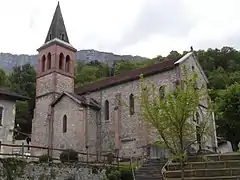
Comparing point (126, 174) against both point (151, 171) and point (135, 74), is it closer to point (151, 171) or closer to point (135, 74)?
point (151, 171)

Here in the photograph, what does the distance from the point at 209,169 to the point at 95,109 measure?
1835cm

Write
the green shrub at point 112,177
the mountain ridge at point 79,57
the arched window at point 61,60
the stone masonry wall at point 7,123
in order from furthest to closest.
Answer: the mountain ridge at point 79,57, the arched window at point 61,60, the stone masonry wall at point 7,123, the green shrub at point 112,177

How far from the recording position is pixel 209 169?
1923cm

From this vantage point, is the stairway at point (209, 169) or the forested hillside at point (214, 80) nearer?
the stairway at point (209, 169)

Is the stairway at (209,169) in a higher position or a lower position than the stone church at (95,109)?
lower

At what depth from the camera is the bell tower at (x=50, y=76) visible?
124 feet

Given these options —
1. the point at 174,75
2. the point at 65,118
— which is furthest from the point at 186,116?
the point at 65,118

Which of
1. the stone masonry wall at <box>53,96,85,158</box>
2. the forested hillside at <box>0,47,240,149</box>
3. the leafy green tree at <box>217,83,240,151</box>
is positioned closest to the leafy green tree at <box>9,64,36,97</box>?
the forested hillside at <box>0,47,240,149</box>

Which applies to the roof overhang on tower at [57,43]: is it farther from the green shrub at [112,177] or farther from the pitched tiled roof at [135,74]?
the green shrub at [112,177]

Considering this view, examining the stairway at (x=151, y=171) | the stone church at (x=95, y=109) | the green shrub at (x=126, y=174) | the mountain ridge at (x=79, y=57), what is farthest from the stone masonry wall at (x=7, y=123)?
the mountain ridge at (x=79, y=57)

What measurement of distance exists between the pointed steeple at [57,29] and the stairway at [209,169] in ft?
87.6

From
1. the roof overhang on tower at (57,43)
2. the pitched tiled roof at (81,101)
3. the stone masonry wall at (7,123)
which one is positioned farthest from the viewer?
the roof overhang on tower at (57,43)

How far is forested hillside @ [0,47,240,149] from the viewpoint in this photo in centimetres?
3491

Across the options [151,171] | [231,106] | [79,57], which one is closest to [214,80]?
[231,106]
